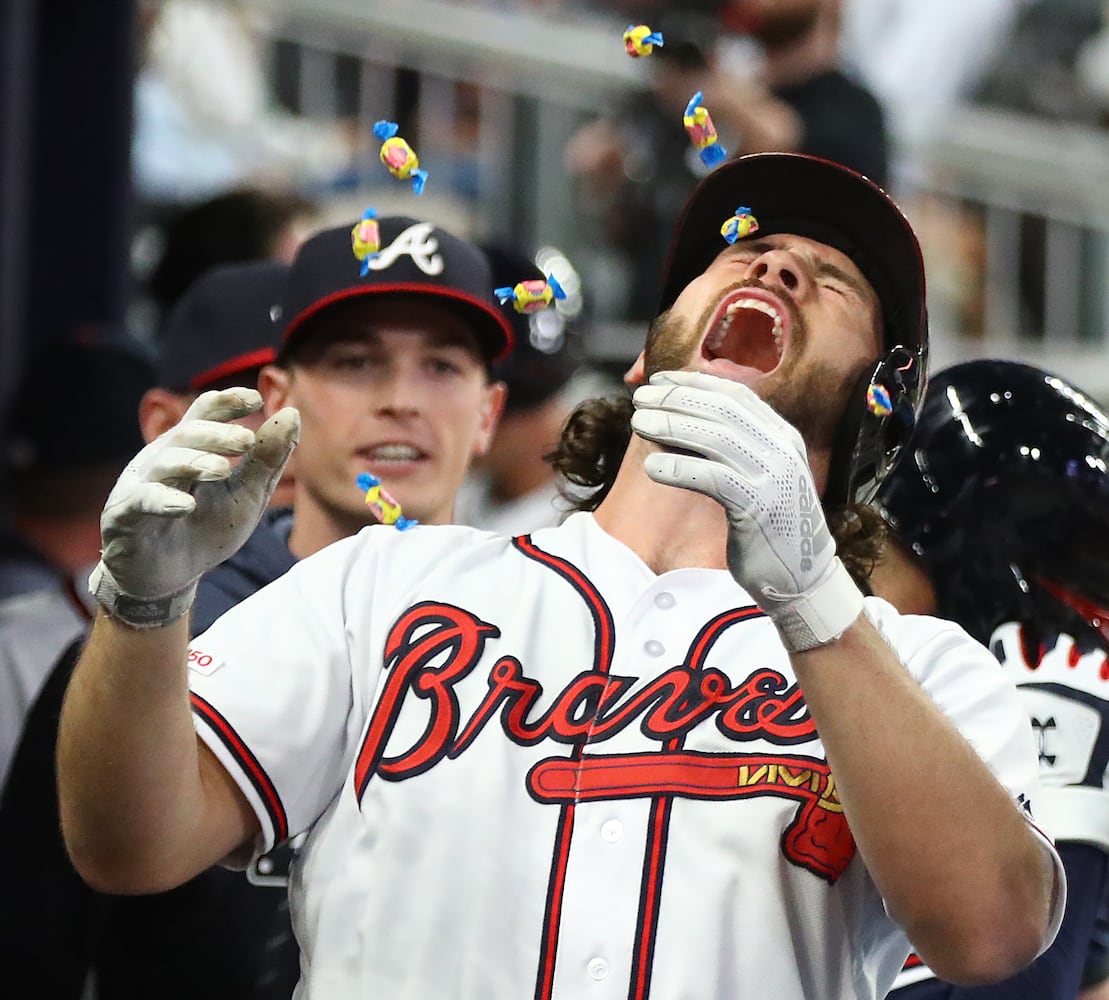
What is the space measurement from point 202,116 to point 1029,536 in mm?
4342

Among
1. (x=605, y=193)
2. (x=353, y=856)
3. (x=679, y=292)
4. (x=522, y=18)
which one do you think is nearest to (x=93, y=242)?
(x=605, y=193)

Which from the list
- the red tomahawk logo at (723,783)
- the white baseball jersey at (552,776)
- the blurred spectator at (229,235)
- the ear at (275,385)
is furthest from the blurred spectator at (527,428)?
the red tomahawk logo at (723,783)

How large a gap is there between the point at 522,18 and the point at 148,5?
5.03 feet

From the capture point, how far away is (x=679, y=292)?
2.29 metres

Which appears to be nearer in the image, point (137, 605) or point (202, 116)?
point (137, 605)

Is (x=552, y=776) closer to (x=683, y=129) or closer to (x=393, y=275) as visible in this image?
(x=393, y=275)

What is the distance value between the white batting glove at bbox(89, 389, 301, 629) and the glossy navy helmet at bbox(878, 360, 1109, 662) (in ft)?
3.87

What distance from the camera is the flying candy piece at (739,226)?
220cm

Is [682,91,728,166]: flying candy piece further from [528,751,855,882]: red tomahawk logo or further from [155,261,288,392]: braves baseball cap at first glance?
[155,261,288,392]: braves baseball cap

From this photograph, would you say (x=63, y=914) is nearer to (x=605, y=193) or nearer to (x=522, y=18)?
(x=605, y=193)

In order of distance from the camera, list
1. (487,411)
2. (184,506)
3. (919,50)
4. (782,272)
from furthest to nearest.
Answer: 1. (919,50)
2. (487,411)
3. (782,272)
4. (184,506)

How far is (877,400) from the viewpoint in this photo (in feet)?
6.73

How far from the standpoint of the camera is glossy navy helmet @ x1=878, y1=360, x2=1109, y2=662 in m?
2.52

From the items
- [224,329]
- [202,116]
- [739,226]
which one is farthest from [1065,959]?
[202,116]
